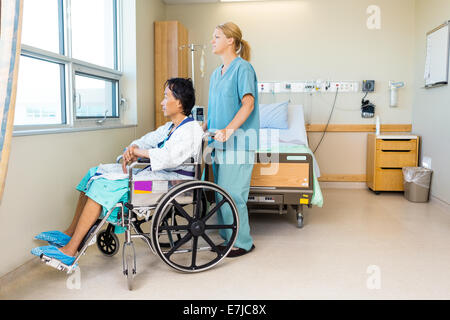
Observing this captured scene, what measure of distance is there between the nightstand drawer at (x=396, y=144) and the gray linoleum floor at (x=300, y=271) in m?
1.27

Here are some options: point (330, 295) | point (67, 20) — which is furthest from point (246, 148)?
point (67, 20)

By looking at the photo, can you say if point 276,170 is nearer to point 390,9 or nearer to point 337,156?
point 337,156

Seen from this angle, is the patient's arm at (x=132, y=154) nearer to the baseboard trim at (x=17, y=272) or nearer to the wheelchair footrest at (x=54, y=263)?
the wheelchair footrest at (x=54, y=263)

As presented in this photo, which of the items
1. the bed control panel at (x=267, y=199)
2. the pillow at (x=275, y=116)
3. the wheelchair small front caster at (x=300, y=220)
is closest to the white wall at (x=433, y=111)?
the pillow at (x=275, y=116)

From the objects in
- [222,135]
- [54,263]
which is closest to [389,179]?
[222,135]

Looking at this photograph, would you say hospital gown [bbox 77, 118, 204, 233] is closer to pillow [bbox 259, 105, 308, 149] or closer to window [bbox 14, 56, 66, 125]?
window [bbox 14, 56, 66, 125]

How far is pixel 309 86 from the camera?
4945 mm

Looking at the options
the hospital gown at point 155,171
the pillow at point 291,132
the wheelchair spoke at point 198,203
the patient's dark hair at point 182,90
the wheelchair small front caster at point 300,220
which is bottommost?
the wheelchair small front caster at point 300,220

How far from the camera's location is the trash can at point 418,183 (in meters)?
4.08

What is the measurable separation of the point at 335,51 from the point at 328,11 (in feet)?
1.55

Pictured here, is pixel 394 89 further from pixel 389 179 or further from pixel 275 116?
pixel 275 116

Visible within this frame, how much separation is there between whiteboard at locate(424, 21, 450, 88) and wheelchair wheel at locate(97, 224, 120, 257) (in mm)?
3239

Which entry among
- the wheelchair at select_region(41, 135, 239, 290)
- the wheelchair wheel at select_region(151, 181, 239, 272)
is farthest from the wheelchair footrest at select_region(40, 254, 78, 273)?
the wheelchair wheel at select_region(151, 181, 239, 272)

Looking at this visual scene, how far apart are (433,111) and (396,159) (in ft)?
2.00
